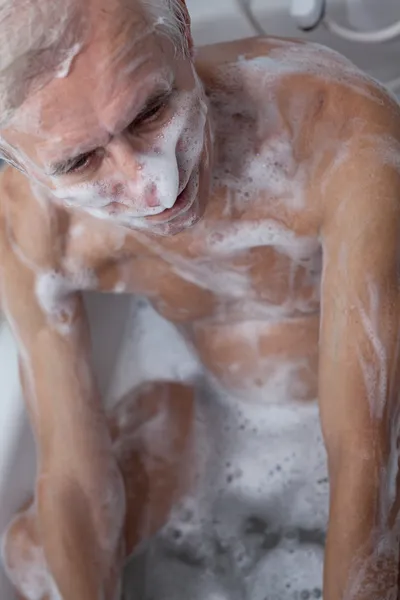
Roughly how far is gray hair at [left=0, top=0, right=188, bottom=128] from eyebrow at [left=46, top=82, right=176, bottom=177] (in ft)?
0.19

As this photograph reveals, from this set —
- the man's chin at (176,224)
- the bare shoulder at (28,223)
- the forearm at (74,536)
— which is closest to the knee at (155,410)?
the forearm at (74,536)

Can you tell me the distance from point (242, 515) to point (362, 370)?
44cm

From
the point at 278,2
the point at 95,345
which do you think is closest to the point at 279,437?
the point at 95,345

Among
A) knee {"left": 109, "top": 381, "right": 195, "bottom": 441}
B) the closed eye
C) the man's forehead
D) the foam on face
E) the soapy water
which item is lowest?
the soapy water

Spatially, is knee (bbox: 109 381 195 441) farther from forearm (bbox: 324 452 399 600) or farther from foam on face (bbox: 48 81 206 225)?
foam on face (bbox: 48 81 206 225)

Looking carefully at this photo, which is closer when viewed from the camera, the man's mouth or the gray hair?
the gray hair

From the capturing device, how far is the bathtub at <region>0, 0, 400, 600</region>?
3.56 ft

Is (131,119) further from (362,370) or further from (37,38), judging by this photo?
(362,370)

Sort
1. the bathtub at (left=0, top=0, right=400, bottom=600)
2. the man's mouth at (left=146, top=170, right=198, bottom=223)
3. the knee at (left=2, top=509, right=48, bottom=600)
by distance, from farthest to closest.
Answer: the bathtub at (left=0, top=0, right=400, bottom=600)
the knee at (left=2, top=509, right=48, bottom=600)
the man's mouth at (left=146, top=170, right=198, bottom=223)

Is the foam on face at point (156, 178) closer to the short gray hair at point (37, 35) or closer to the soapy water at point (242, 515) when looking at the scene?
the short gray hair at point (37, 35)

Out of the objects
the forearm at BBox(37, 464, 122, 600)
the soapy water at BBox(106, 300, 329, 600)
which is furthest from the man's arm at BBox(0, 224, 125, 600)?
the soapy water at BBox(106, 300, 329, 600)

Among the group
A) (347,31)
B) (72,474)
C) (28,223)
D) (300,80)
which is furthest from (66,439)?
(347,31)

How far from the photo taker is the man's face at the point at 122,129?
574 millimetres

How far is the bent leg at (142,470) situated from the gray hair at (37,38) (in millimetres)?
567
